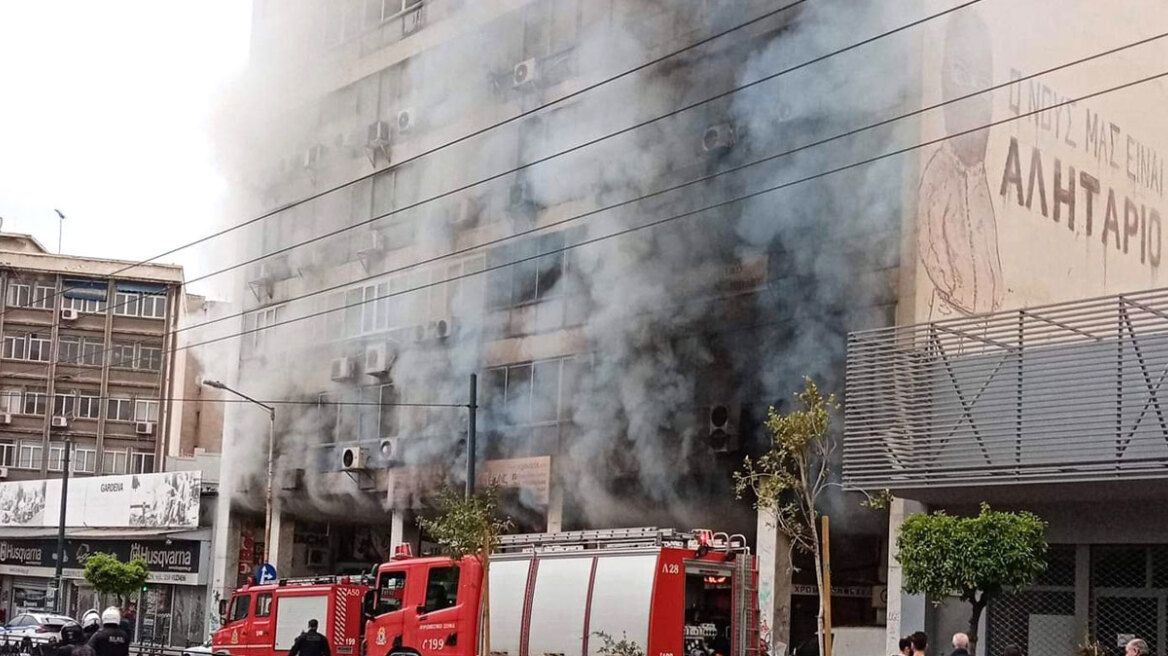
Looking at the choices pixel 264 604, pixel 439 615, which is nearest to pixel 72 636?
pixel 439 615

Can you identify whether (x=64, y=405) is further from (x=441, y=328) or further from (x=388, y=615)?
(x=388, y=615)

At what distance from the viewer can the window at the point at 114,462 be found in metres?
61.6

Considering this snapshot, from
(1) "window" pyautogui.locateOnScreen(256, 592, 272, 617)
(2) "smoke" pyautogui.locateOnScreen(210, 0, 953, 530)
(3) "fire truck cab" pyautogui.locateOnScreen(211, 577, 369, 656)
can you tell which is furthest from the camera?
(2) "smoke" pyautogui.locateOnScreen(210, 0, 953, 530)

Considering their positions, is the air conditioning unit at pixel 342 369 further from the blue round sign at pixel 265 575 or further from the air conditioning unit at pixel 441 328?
the blue round sign at pixel 265 575

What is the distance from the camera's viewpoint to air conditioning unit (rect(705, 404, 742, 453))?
24922mm

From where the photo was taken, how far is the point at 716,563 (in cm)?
1830

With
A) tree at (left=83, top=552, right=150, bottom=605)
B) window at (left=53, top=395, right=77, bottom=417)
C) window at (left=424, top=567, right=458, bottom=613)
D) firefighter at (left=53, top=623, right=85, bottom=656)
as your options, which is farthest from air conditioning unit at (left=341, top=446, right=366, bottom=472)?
window at (left=53, top=395, right=77, bottom=417)

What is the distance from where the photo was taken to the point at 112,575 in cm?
3547

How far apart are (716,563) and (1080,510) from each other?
4.69 metres

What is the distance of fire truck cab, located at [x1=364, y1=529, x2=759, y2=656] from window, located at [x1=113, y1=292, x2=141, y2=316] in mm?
46969

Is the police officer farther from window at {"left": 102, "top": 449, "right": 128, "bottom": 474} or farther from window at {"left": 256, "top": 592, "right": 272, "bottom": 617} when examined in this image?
window at {"left": 102, "top": 449, "right": 128, "bottom": 474}

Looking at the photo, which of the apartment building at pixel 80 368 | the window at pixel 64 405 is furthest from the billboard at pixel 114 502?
the window at pixel 64 405

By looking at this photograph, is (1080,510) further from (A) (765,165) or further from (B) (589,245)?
(B) (589,245)

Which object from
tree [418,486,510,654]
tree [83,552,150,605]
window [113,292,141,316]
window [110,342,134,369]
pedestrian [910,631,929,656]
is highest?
window [113,292,141,316]
